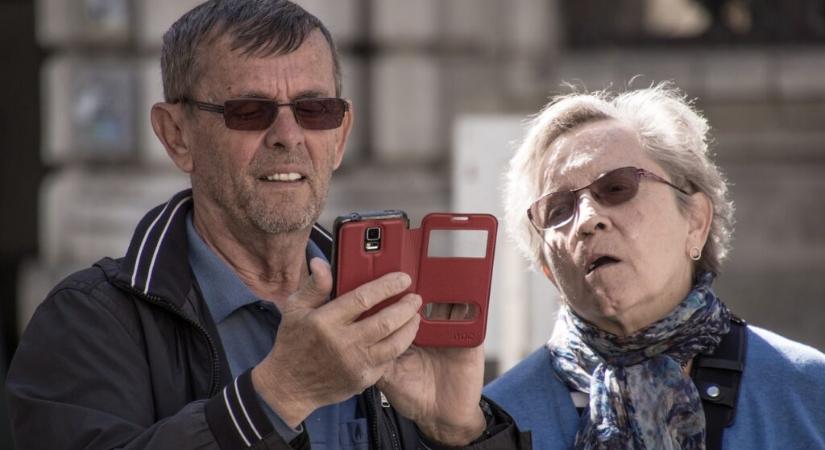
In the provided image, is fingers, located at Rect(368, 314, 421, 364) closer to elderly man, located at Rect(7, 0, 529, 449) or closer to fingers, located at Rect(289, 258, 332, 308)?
elderly man, located at Rect(7, 0, 529, 449)

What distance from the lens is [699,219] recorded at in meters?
3.58

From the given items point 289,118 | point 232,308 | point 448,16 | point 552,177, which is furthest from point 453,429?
point 448,16

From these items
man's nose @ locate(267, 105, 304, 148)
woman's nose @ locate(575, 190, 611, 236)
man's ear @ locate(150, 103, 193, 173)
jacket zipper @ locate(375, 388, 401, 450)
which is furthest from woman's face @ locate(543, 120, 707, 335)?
man's ear @ locate(150, 103, 193, 173)

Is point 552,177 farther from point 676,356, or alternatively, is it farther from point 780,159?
point 780,159

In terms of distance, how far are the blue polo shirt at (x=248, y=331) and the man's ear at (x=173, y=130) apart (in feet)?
0.70

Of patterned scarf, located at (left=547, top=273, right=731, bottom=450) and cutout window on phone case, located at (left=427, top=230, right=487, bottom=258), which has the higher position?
cutout window on phone case, located at (left=427, top=230, right=487, bottom=258)

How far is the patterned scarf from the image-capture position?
3.34m

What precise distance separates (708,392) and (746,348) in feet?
0.56

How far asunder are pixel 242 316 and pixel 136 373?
0.33m

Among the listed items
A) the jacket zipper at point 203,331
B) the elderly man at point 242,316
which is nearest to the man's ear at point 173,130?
the elderly man at point 242,316

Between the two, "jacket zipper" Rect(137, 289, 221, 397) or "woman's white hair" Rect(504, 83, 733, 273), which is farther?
"woman's white hair" Rect(504, 83, 733, 273)

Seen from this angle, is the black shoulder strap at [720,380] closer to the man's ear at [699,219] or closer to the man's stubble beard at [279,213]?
the man's ear at [699,219]

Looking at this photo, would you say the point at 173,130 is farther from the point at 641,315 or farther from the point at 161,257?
the point at 641,315

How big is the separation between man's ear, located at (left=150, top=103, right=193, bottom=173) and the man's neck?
123 mm
